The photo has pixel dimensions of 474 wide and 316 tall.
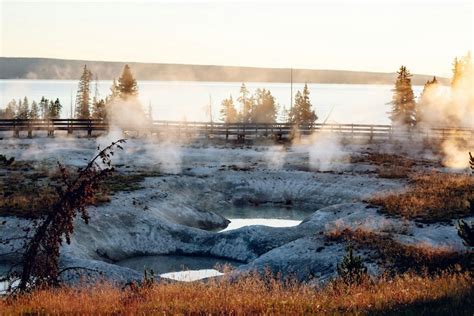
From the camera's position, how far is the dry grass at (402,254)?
60.4 ft

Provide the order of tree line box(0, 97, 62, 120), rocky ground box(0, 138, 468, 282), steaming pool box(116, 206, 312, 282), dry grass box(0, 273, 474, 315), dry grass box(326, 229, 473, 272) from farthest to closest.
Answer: tree line box(0, 97, 62, 120)
steaming pool box(116, 206, 312, 282)
rocky ground box(0, 138, 468, 282)
dry grass box(326, 229, 473, 272)
dry grass box(0, 273, 474, 315)

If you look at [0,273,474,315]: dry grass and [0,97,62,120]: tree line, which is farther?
[0,97,62,120]: tree line

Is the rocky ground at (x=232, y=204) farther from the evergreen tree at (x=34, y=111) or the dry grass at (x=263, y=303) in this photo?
the evergreen tree at (x=34, y=111)

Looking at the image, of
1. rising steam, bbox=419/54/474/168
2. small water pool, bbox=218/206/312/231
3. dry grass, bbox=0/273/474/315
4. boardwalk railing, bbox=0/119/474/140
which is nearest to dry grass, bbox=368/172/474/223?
small water pool, bbox=218/206/312/231

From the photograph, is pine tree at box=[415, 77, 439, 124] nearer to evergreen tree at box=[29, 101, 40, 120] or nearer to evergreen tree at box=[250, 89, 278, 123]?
evergreen tree at box=[250, 89, 278, 123]

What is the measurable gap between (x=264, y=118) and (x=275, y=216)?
79.6 metres

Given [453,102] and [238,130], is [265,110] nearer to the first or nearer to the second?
[453,102]

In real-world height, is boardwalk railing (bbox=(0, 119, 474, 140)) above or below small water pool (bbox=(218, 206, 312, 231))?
above

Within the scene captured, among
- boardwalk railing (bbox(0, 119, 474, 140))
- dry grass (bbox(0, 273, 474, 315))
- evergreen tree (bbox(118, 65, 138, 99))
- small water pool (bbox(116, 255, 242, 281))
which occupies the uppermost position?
evergreen tree (bbox(118, 65, 138, 99))

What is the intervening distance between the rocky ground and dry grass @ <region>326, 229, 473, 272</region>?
423 mm

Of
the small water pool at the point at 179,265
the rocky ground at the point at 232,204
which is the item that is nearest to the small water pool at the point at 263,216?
the rocky ground at the point at 232,204

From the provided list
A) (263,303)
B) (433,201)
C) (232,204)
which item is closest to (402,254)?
(433,201)

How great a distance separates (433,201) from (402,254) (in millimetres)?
A: 9756

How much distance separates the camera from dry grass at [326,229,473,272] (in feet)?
60.4
